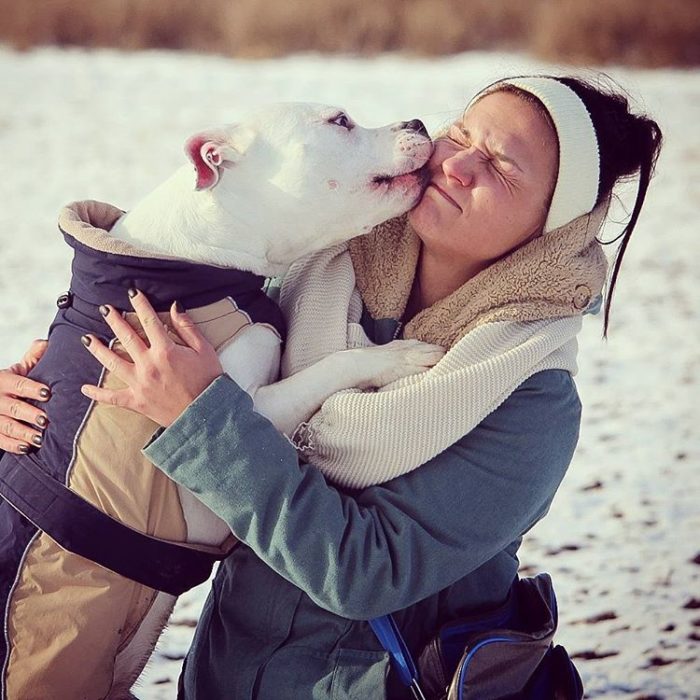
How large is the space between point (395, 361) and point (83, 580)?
0.75 meters

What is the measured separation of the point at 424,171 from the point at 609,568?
201 cm

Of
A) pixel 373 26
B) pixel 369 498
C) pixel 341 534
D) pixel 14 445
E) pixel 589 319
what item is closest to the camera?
pixel 341 534

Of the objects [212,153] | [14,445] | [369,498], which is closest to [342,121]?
[212,153]

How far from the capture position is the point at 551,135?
2066 mm

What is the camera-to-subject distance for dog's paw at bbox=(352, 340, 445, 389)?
2.04m

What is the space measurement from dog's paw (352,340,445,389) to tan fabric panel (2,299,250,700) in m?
0.46

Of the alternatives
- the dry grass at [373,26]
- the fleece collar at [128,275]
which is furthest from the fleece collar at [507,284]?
the dry grass at [373,26]

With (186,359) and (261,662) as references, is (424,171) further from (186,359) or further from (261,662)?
(261,662)

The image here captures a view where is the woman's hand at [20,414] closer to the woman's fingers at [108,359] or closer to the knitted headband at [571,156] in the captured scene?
the woman's fingers at [108,359]

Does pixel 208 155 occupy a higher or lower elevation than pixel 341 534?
higher

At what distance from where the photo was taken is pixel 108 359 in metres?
1.92

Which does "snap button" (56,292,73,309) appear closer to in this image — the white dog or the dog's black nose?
the white dog

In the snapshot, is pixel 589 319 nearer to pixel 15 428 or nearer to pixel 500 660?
pixel 500 660

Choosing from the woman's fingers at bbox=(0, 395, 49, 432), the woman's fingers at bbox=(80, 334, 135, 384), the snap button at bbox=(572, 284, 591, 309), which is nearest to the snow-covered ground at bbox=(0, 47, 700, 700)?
the snap button at bbox=(572, 284, 591, 309)
